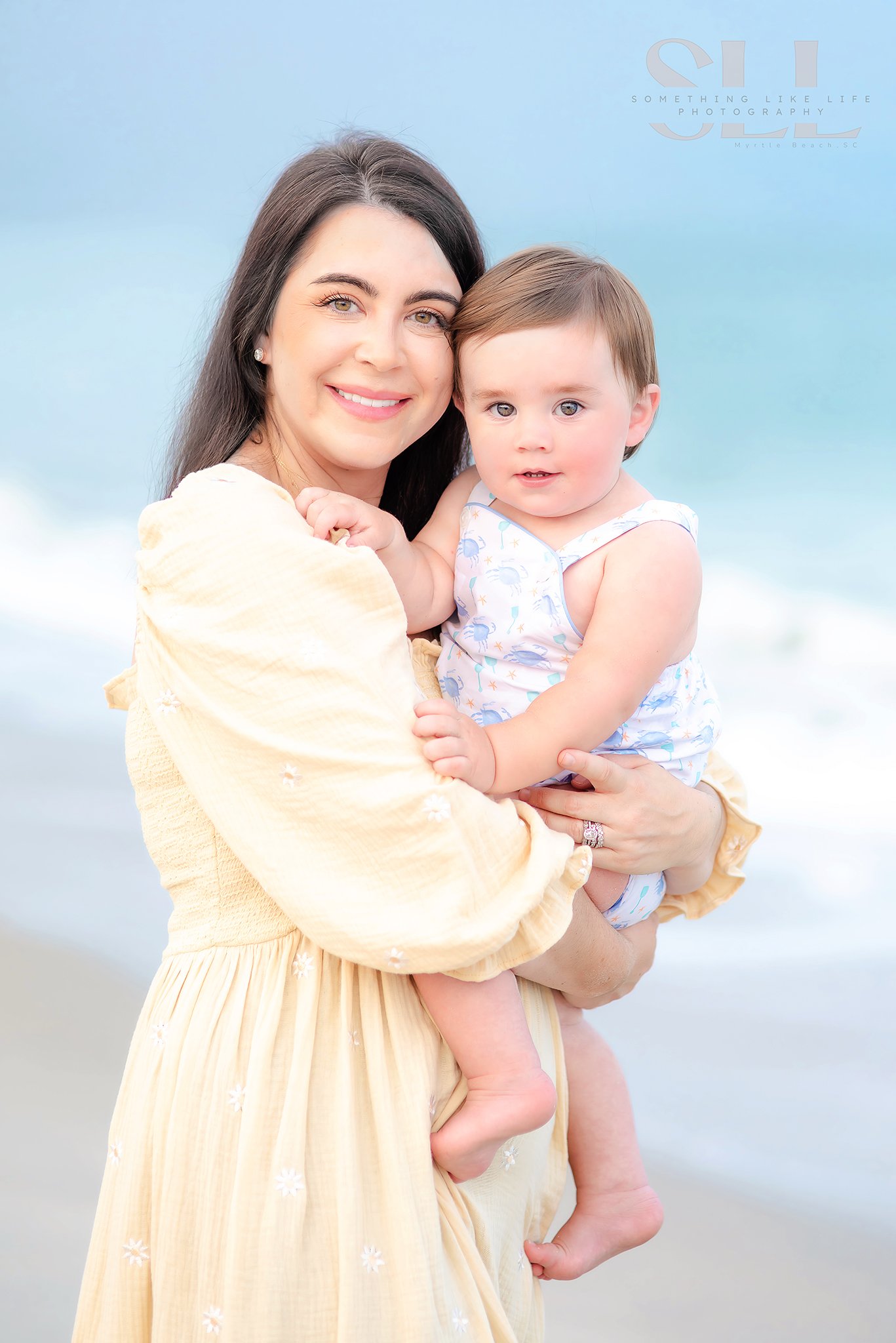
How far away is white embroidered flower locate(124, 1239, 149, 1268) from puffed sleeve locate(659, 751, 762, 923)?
0.76 meters

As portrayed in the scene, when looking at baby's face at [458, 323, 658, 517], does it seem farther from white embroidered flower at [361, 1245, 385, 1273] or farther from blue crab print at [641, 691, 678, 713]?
white embroidered flower at [361, 1245, 385, 1273]

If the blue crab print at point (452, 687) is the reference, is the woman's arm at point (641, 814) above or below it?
below

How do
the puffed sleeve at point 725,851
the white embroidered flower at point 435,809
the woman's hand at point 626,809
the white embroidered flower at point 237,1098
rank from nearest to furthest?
the white embroidered flower at point 435,809
the white embroidered flower at point 237,1098
the woman's hand at point 626,809
the puffed sleeve at point 725,851

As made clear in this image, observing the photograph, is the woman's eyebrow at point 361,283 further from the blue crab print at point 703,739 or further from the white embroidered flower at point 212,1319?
the white embroidered flower at point 212,1319

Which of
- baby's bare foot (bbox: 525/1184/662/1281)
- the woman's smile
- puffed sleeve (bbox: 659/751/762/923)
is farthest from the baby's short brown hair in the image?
baby's bare foot (bbox: 525/1184/662/1281)

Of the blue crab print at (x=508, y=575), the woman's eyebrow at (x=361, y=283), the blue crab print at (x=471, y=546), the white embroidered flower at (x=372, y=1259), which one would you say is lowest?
the white embroidered flower at (x=372, y=1259)

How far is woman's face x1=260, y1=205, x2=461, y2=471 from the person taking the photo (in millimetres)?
1538

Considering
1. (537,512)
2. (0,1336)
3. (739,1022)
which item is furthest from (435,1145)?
(739,1022)

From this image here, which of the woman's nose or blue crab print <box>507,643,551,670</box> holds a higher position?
the woman's nose

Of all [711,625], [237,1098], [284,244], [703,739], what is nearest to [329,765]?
[237,1098]

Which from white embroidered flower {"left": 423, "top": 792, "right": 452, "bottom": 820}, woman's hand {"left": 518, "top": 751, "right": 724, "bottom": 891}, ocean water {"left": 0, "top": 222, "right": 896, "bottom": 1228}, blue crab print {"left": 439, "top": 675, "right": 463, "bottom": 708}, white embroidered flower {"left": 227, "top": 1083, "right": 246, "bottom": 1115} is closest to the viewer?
white embroidered flower {"left": 423, "top": 792, "right": 452, "bottom": 820}

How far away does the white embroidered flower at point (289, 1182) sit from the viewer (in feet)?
4.22

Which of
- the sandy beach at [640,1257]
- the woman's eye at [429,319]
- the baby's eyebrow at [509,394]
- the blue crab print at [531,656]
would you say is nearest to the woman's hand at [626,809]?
the blue crab print at [531,656]

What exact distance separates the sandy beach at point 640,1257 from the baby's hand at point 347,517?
7.53 feet
